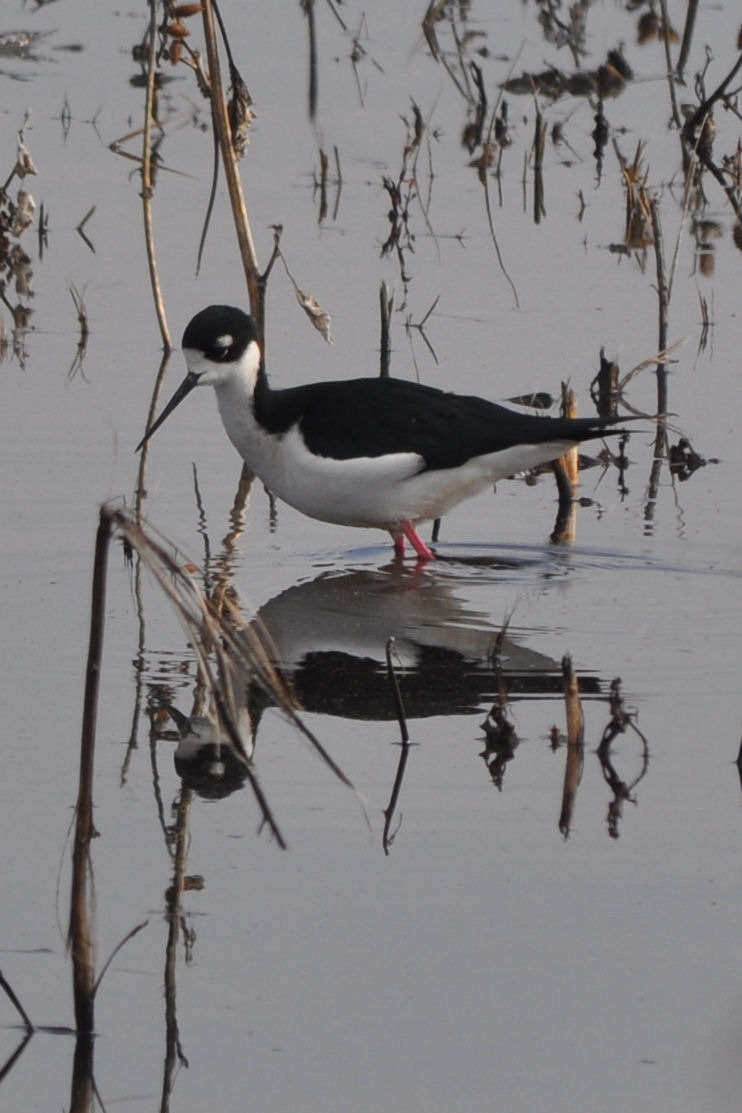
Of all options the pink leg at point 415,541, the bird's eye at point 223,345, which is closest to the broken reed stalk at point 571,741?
the pink leg at point 415,541

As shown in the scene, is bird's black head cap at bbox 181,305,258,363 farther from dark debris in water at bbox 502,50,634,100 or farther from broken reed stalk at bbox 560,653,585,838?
dark debris in water at bbox 502,50,634,100

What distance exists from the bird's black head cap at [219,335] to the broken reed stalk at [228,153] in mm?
664

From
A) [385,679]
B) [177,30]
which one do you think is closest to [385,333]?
[177,30]

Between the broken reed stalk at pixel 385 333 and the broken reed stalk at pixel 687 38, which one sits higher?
the broken reed stalk at pixel 687 38

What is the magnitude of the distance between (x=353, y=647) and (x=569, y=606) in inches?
30.1

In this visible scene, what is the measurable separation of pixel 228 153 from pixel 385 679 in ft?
9.37

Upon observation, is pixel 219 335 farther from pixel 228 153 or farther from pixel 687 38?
pixel 687 38

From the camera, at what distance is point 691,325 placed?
30.3 ft

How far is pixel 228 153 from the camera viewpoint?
25.8 feet

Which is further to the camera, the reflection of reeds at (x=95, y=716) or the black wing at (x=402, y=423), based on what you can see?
the black wing at (x=402, y=423)

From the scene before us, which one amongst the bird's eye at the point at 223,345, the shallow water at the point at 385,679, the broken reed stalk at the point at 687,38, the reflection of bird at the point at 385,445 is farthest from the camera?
the broken reed stalk at the point at 687,38

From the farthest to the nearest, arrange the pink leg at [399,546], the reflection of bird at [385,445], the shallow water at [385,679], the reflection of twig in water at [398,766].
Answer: the pink leg at [399,546], the reflection of bird at [385,445], the reflection of twig in water at [398,766], the shallow water at [385,679]

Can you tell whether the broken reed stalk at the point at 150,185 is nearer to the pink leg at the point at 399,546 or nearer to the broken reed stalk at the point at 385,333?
the broken reed stalk at the point at 385,333

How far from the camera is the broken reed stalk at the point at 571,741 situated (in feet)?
15.7
